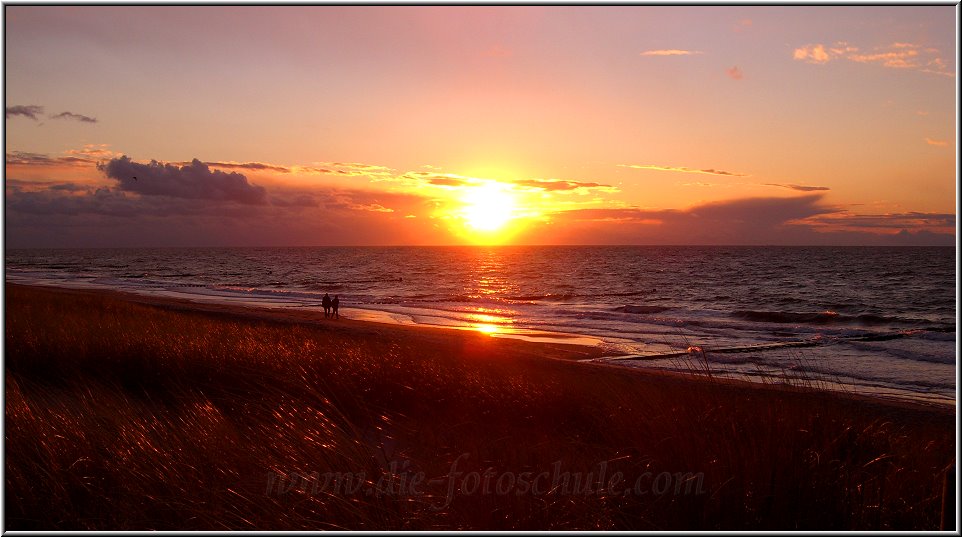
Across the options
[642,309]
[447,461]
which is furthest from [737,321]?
[447,461]

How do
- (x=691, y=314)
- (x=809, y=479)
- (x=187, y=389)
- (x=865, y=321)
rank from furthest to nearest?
1. (x=691, y=314)
2. (x=865, y=321)
3. (x=187, y=389)
4. (x=809, y=479)

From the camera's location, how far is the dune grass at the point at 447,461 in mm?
4250

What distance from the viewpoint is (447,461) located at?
540 centimetres

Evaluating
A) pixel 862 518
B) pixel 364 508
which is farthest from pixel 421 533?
pixel 862 518

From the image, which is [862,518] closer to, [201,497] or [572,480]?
[572,480]

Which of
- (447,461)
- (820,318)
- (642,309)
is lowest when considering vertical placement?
(642,309)

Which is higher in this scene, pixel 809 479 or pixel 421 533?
pixel 809 479

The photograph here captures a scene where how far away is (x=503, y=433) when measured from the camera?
670cm

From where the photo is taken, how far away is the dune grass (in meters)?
4.25

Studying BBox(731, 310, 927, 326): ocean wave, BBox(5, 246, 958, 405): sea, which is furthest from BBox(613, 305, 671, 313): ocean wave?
BBox(731, 310, 927, 326): ocean wave

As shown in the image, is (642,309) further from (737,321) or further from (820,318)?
(820,318)

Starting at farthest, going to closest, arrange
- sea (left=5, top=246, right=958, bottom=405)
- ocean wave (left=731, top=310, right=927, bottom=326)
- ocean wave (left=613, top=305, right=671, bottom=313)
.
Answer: ocean wave (left=613, top=305, right=671, bottom=313)
ocean wave (left=731, top=310, right=927, bottom=326)
sea (left=5, top=246, right=958, bottom=405)

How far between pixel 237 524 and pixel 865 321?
41.5m

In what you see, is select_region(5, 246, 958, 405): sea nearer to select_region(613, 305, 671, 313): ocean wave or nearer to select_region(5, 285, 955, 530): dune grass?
select_region(613, 305, 671, 313): ocean wave
